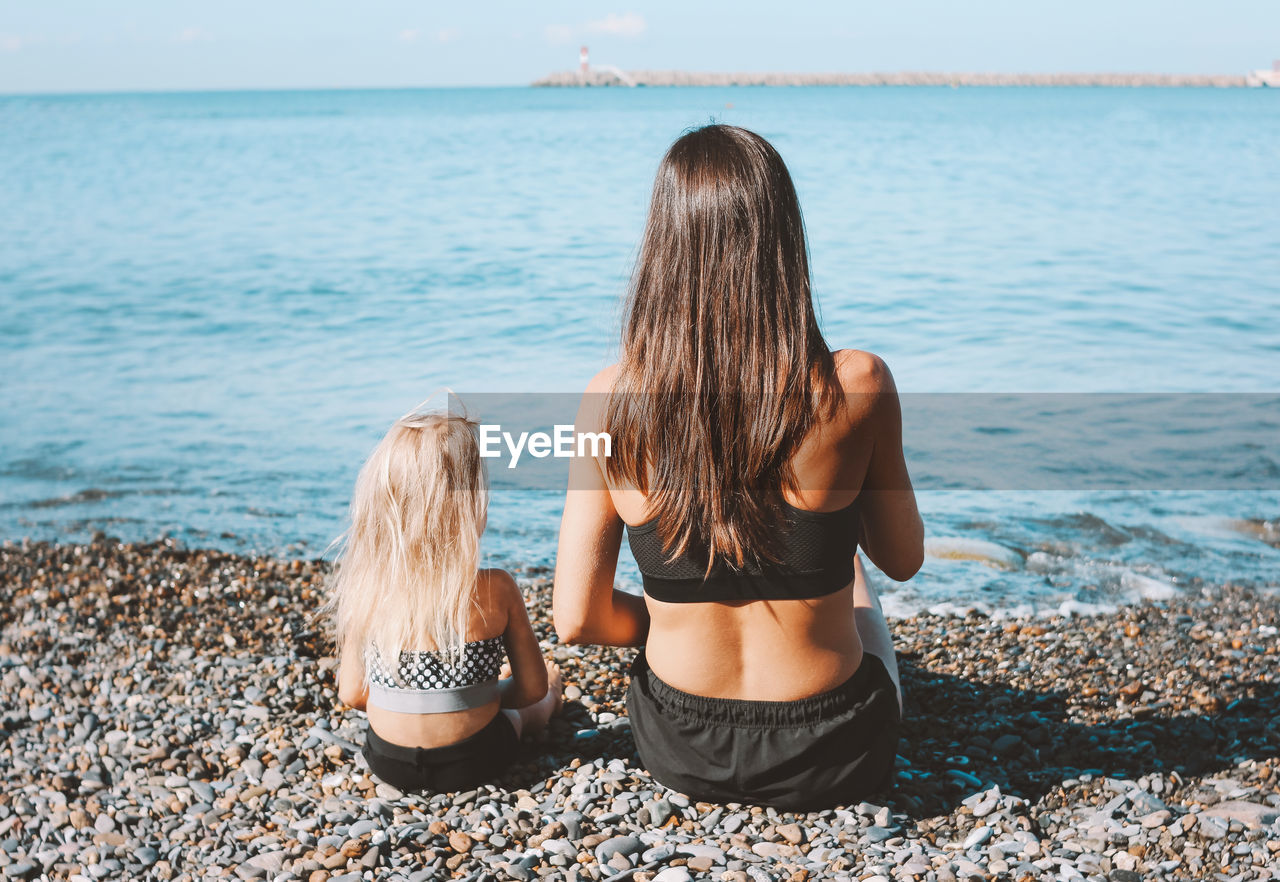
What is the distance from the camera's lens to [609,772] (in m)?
3.15

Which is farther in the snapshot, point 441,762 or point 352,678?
point 352,678

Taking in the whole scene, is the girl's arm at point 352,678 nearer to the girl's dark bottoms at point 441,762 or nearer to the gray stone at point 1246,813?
the girl's dark bottoms at point 441,762

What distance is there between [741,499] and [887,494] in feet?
1.37

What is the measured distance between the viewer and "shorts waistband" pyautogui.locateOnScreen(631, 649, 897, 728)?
2.74 meters

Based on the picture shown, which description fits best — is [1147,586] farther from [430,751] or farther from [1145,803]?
[430,751]

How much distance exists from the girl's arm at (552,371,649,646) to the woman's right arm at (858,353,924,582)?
2.15ft

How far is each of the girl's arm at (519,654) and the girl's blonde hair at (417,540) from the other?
0.13 m

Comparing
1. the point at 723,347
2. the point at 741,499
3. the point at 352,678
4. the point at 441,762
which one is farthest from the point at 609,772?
the point at 723,347

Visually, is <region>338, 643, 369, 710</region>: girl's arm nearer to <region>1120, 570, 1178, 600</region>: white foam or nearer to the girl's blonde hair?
the girl's blonde hair

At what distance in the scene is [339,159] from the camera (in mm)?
37906

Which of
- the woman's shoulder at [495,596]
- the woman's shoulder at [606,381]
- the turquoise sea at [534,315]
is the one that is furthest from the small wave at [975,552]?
the woman's shoulder at [606,381]

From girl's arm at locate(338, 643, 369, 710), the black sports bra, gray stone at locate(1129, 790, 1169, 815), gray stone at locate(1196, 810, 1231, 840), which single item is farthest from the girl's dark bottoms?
gray stone at locate(1196, 810, 1231, 840)

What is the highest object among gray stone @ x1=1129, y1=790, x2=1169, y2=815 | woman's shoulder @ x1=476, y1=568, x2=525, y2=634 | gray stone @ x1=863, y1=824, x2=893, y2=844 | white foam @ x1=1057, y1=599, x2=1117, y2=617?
woman's shoulder @ x1=476, y1=568, x2=525, y2=634

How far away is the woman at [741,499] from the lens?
2445 mm
